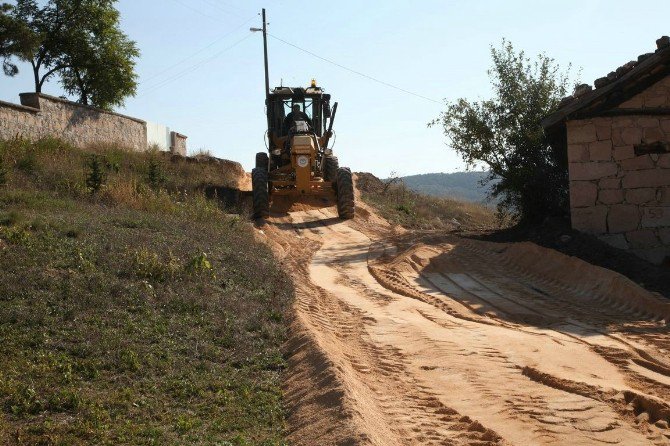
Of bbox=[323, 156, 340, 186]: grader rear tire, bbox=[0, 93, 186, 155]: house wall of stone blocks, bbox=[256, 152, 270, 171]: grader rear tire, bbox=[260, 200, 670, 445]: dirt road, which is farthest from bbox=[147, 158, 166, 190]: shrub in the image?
bbox=[260, 200, 670, 445]: dirt road

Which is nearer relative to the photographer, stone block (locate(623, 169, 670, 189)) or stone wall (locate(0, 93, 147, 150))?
stone block (locate(623, 169, 670, 189))

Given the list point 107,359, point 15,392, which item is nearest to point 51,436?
point 15,392

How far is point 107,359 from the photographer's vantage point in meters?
7.62

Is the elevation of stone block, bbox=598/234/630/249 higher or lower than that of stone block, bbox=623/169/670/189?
lower

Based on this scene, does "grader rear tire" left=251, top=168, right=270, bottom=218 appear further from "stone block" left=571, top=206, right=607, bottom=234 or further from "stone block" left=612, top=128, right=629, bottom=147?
"stone block" left=612, top=128, right=629, bottom=147

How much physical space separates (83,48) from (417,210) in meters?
17.7

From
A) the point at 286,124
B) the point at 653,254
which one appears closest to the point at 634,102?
the point at 653,254

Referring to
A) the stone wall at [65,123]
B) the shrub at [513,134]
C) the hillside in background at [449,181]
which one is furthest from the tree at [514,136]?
the hillside in background at [449,181]

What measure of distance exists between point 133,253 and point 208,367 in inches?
146

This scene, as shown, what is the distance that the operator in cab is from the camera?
927 inches

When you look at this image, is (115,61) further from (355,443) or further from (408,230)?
(355,443)

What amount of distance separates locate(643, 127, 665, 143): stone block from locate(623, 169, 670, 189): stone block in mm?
619

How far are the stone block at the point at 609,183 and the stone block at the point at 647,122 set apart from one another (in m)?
1.19

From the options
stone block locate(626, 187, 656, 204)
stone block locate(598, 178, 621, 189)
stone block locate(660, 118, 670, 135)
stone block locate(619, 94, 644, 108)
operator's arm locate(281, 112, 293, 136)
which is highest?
operator's arm locate(281, 112, 293, 136)
